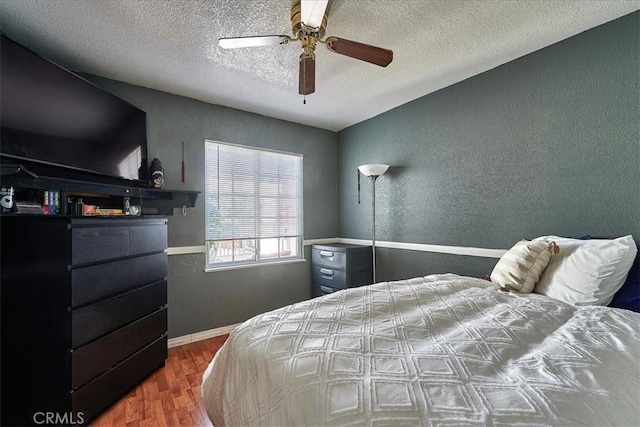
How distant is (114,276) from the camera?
5.90 ft

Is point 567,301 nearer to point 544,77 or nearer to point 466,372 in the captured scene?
point 466,372

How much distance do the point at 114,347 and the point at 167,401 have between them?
51cm

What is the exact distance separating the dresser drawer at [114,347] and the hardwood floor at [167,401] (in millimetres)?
289

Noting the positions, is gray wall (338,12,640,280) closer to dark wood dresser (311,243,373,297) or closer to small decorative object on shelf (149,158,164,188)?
dark wood dresser (311,243,373,297)

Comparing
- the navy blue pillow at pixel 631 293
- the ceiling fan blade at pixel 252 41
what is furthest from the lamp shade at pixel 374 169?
the navy blue pillow at pixel 631 293

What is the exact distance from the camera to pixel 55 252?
5.02 ft

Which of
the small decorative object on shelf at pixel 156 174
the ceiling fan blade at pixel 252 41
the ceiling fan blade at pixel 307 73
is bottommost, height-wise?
the small decorative object on shelf at pixel 156 174

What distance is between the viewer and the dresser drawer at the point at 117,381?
1.60 metres

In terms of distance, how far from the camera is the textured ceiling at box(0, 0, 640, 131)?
1.58 meters

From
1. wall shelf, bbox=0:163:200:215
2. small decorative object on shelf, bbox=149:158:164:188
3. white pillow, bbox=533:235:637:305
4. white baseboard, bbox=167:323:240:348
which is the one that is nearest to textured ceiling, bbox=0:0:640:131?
small decorative object on shelf, bbox=149:158:164:188

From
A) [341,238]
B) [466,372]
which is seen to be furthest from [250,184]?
[466,372]

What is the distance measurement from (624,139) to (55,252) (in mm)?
3453

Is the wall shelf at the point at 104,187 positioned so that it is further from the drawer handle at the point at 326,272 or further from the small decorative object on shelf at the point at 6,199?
the drawer handle at the point at 326,272

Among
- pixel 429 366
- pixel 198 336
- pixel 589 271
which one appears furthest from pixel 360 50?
pixel 198 336
